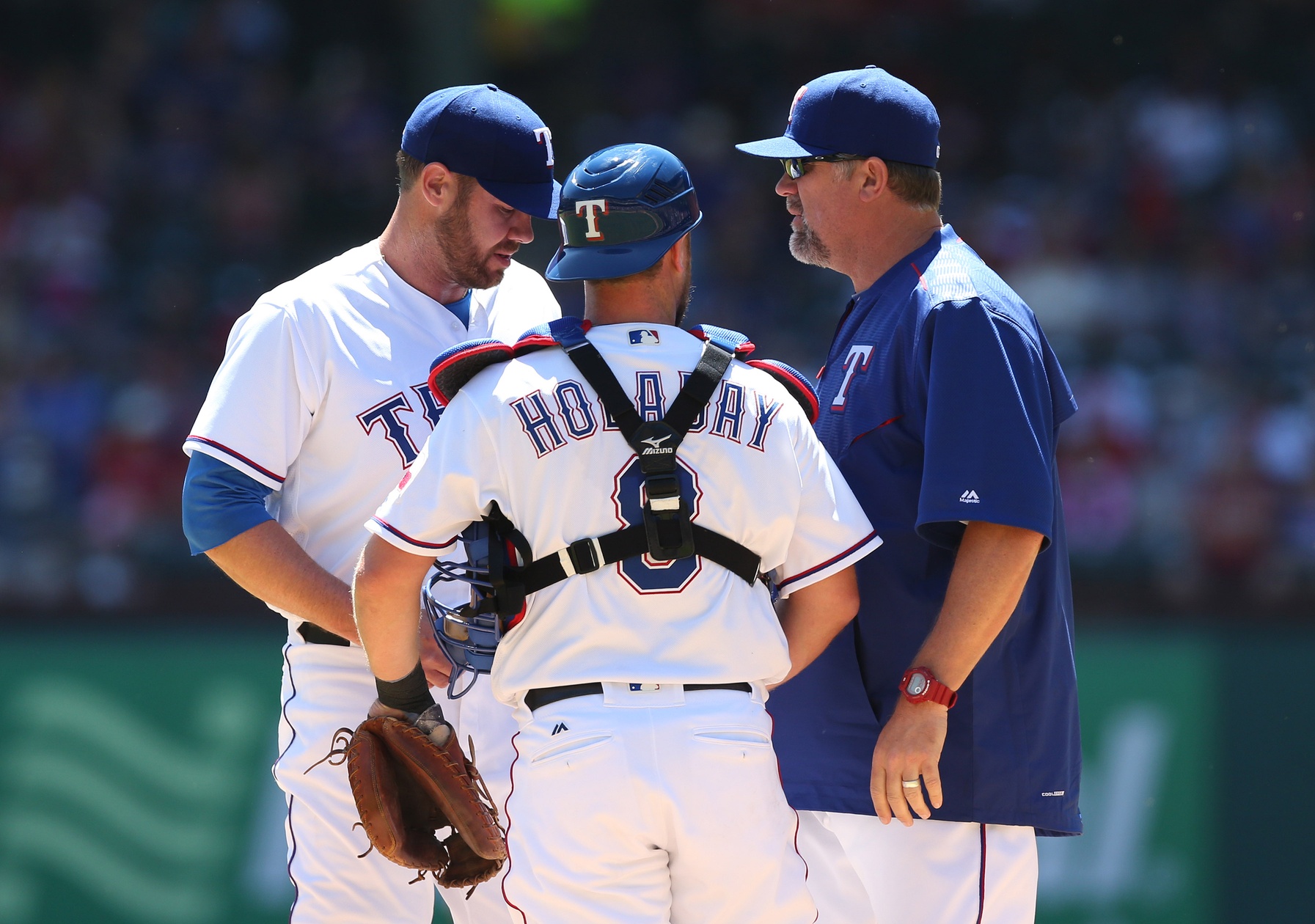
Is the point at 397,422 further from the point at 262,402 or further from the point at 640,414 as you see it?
the point at 640,414

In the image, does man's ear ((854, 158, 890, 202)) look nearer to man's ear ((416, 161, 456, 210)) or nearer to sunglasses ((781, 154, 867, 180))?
sunglasses ((781, 154, 867, 180))

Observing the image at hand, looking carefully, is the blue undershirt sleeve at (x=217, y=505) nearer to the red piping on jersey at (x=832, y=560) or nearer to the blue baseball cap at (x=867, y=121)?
the red piping on jersey at (x=832, y=560)

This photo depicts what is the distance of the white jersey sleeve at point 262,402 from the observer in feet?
10.0

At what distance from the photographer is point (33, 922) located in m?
6.10

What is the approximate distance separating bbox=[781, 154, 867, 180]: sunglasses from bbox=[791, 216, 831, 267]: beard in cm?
10

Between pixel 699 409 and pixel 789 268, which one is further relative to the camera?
pixel 789 268

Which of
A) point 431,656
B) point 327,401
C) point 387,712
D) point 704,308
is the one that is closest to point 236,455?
point 327,401

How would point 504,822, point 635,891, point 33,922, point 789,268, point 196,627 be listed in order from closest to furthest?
1. point 635,891
2. point 504,822
3. point 33,922
4. point 196,627
5. point 789,268

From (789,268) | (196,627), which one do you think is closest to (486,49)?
(789,268)

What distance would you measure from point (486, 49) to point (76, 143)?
3.37 meters

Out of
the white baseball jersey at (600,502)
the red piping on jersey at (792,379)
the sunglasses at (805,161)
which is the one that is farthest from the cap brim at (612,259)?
the sunglasses at (805,161)

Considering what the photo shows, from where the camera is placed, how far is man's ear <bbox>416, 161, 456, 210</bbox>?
3281mm

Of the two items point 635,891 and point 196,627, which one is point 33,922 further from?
point 635,891

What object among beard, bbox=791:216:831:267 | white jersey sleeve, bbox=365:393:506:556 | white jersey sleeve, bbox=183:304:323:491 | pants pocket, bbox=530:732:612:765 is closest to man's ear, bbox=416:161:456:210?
white jersey sleeve, bbox=183:304:323:491
